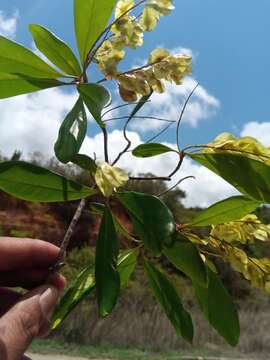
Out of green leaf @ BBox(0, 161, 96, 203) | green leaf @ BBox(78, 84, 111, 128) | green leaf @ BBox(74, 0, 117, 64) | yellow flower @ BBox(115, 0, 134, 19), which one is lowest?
green leaf @ BBox(0, 161, 96, 203)

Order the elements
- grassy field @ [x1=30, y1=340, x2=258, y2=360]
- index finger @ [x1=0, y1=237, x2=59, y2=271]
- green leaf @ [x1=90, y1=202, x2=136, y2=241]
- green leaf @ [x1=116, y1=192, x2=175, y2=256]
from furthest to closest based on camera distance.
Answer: grassy field @ [x1=30, y1=340, x2=258, y2=360] → index finger @ [x1=0, y1=237, x2=59, y2=271] → green leaf @ [x1=90, y1=202, x2=136, y2=241] → green leaf @ [x1=116, y1=192, x2=175, y2=256]

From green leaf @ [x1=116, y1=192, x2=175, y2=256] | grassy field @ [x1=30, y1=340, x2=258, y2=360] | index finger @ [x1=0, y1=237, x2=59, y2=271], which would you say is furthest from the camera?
grassy field @ [x1=30, y1=340, x2=258, y2=360]

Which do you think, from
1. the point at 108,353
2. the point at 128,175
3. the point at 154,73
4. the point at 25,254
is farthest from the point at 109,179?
the point at 108,353

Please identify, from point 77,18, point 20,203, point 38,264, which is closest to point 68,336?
point 20,203

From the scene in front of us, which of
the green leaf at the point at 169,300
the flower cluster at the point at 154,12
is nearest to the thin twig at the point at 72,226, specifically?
the green leaf at the point at 169,300

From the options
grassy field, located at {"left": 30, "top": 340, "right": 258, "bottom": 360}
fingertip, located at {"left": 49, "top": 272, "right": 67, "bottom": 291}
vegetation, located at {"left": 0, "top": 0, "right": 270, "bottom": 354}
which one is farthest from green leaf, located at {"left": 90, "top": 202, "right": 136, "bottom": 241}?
grassy field, located at {"left": 30, "top": 340, "right": 258, "bottom": 360}

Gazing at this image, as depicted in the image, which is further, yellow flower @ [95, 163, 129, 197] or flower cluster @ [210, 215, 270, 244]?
→ flower cluster @ [210, 215, 270, 244]

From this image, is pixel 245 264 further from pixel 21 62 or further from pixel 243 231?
pixel 21 62

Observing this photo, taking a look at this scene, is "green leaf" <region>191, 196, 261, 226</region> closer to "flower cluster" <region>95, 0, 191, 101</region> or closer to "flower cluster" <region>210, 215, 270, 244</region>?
"flower cluster" <region>210, 215, 270, 244</region>
